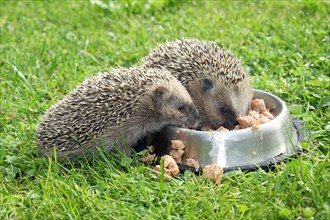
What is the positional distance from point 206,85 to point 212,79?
62 millimetres

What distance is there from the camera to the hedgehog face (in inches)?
164

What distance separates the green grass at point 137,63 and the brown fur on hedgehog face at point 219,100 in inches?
17.2

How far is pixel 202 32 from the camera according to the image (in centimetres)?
614

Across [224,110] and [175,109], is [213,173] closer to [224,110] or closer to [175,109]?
[175,109]

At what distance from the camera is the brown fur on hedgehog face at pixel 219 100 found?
4.43 meters

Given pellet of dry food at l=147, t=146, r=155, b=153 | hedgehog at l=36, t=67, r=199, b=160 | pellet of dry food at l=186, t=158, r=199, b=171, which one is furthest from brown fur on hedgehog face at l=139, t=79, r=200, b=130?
pellet of dry food at l=186, t=158, r=199, b=171

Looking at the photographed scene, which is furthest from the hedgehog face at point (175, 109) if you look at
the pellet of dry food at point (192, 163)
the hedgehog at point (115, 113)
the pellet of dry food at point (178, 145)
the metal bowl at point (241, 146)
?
the pellet of dry food at point (192, 163)

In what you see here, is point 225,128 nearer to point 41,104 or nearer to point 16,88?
point 41,104

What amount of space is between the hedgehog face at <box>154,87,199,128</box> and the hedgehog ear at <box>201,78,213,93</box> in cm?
34

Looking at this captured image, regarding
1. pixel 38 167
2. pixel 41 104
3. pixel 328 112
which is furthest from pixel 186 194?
pixel 41 104

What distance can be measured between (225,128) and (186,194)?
3.69ft

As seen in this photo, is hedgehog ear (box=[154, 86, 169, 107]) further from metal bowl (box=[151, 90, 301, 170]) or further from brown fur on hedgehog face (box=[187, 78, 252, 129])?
brown fur on hedgehog face (box=[187, 78, 252, 129])

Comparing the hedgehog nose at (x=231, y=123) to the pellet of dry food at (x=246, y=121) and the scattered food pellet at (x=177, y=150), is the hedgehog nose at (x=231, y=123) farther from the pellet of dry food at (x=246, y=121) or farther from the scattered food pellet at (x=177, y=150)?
the scattered food pellet at (x=177, y=150)


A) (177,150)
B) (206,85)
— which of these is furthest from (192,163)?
(206,85)
